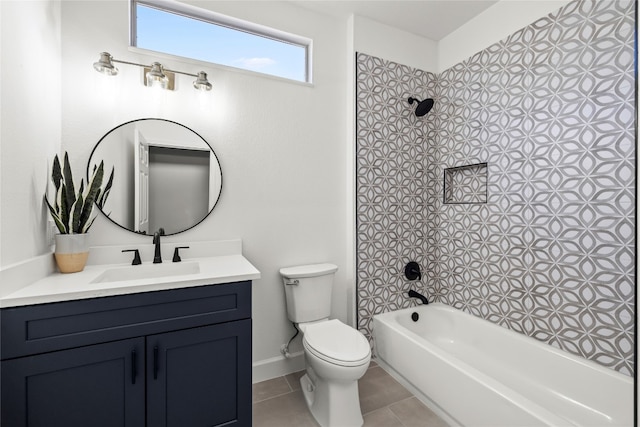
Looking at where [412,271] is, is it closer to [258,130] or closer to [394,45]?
[258,130]

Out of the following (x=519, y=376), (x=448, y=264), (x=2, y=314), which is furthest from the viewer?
(x=448, y=264)

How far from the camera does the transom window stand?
1.82 meters

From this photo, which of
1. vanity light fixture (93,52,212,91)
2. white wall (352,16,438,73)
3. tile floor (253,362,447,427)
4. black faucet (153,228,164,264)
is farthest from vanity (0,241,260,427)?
white wall (352,16,438,73)

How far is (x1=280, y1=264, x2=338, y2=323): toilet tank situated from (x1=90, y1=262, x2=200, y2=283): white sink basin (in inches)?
24.2

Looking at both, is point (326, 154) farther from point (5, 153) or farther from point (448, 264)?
point (5, 153)

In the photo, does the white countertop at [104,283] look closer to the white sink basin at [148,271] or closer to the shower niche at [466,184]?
the white sink basin at [148,271]

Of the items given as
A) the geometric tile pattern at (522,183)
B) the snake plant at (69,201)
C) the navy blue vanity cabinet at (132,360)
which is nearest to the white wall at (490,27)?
the geometric tile pattern at (522,183)

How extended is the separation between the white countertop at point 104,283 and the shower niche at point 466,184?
1.82 m

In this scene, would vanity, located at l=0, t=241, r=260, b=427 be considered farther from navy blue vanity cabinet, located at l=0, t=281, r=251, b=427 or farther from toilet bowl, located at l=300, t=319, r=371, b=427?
toilet bowl, located at l=300, t=319, r=371, b=427

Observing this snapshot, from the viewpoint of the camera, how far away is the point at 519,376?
187cm

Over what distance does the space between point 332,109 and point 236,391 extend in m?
1.99

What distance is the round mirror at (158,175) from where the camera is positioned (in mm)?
1684

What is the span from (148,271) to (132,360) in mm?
521

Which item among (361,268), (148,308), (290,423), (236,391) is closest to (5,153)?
(148,308)
